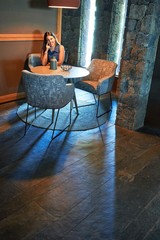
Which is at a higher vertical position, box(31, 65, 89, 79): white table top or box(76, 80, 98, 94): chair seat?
box(31, 65, 89, 79): white table top

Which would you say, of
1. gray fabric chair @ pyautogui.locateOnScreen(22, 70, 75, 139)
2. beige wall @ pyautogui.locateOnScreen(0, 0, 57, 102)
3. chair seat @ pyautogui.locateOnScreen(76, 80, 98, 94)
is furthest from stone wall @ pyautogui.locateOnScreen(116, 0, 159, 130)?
beige wall @ pyautogui.locateOnScreen(0, 0, 57, 102)

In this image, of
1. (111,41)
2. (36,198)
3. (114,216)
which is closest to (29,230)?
(36,198)

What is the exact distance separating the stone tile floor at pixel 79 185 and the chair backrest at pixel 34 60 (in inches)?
46.9

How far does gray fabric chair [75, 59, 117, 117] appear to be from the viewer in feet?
12.2

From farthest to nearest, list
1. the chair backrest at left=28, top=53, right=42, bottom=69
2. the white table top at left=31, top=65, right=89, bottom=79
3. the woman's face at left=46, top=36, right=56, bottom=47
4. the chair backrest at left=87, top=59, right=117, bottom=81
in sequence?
the chair backrest at left=28, top=53, right=42, bottom=69, the chair backrest at left=87, top=59, right=117, bottom=81, the woman's face at left=46, top=36, right=56, bottom=47, the white table top at left=31, top=65, right=89, bottom=79

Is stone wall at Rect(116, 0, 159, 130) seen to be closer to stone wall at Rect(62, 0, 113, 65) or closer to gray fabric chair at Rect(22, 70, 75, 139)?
gray fabric chair at Rect(22, 70, 75, 139)

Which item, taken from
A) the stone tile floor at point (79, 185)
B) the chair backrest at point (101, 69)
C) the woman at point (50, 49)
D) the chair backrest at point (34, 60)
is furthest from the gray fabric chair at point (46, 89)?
the chair backrest at point (34, 60)

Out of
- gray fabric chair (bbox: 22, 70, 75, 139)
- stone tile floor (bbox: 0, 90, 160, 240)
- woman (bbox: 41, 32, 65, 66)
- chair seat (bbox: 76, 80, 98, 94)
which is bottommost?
stone tile floor (bbox: 0, 90, 160, 240)

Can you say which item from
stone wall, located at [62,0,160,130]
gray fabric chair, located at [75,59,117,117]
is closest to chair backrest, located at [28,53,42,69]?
gray fabric chair, located at [75,59,117,117]

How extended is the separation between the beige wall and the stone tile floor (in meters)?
1.02

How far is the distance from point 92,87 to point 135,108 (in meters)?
0.76

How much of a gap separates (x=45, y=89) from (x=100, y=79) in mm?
1127

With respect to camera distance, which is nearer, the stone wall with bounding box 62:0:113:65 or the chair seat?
the chair seat

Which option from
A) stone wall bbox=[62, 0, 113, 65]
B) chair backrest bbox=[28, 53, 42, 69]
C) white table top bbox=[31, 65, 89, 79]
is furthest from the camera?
stone wall bbox=[62, 0, 113, 65]
